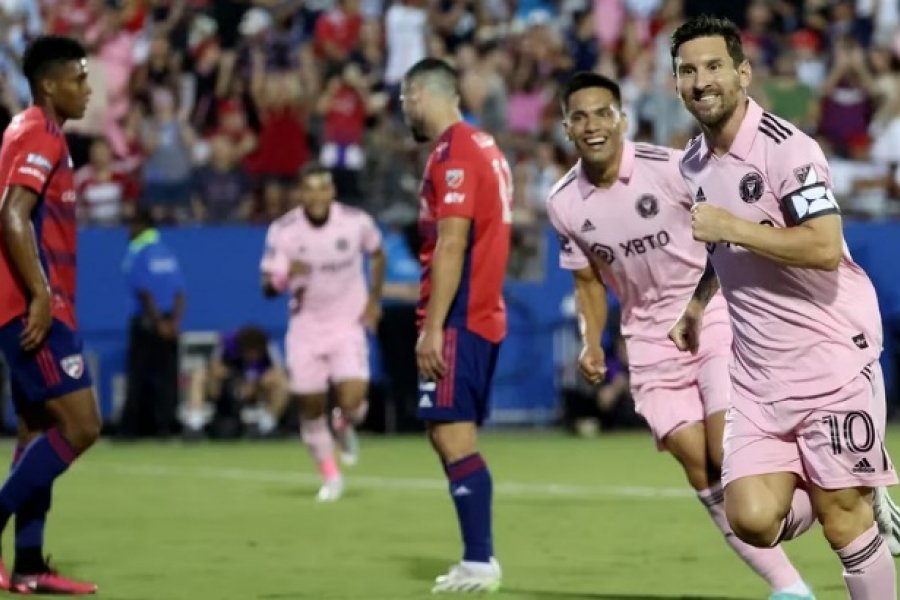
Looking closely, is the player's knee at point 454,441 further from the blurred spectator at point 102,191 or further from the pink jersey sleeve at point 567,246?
the blurred spectator at point 102,191

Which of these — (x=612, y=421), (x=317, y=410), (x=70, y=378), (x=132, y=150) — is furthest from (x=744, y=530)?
(x=132, y=150)

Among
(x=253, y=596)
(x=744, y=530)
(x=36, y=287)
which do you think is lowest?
(x=253, y=596)

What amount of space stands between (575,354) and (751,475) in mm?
14444

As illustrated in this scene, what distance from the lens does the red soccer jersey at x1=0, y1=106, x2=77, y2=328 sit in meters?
9.18

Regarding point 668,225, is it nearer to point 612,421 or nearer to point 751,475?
point 751,475

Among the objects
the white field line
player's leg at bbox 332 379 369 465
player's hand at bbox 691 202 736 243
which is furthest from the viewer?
player's leg at bbox 332 379 369 465

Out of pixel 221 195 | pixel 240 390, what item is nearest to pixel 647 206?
pixel 240 390

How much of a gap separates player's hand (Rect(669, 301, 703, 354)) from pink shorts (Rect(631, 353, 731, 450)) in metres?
0.93

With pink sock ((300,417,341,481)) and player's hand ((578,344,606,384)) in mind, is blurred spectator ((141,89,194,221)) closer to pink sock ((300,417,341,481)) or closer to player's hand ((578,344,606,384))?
pink sock ((300,417,341,481))

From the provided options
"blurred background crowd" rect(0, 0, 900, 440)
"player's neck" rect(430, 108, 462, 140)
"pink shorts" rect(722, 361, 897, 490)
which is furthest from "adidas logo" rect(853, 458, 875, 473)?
"blurred background crowd" rect(0, 0, 900, 440)

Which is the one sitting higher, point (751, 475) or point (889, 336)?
point (751, 475)

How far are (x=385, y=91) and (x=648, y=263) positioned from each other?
1467 centimetres

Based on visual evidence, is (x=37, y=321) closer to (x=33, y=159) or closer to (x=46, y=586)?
(x=33, y=159)

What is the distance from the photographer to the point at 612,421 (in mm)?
21344
